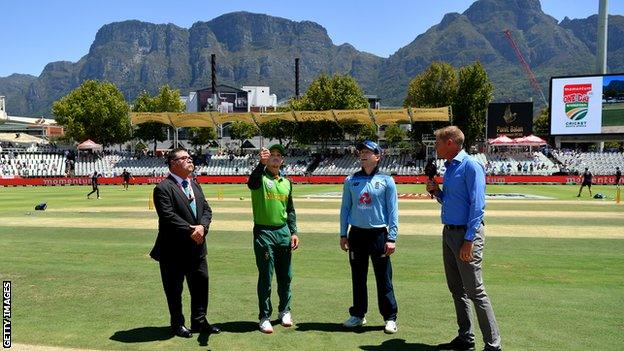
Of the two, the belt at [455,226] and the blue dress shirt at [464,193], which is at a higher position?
the blue dress shirt at [464,193]

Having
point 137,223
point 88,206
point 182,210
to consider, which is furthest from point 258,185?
point 88,206

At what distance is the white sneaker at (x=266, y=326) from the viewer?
6348 mm

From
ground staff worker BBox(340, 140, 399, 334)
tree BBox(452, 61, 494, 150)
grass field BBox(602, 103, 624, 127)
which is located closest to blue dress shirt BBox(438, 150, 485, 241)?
ground staff worker BBox(340, 140, 399, 334)

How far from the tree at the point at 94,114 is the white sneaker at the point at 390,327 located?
239 ft

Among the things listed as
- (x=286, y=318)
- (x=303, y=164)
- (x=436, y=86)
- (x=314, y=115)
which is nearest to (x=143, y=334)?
(x=286, y=318)

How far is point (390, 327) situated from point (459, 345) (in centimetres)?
86

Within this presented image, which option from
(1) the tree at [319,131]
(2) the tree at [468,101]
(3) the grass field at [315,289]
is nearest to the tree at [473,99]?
(2) the tree at [468,101]

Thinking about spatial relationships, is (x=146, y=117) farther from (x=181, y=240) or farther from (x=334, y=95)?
(x=181, y=240)

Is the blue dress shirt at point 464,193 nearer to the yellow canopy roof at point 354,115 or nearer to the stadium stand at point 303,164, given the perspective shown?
the stadium stand at point 303,164

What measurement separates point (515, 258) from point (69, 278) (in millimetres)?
9009

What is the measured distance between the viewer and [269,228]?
6.55 metres

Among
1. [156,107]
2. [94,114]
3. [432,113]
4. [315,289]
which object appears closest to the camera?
[315,289]

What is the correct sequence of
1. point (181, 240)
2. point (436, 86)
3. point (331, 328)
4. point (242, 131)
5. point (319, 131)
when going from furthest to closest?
point (242, 131), point (436, 86), point (319, 131), point (331, 328), point (181, 240)

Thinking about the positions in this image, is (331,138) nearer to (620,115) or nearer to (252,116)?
(252,116)
